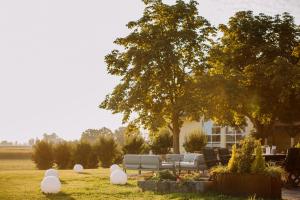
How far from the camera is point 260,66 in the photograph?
3167 cm

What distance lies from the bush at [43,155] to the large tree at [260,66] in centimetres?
1800

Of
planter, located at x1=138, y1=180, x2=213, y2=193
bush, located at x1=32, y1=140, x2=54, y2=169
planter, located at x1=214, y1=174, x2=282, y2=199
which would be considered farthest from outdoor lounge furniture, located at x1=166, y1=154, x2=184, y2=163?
bush, located at x1=32, y1=140, x2=54, y2=169

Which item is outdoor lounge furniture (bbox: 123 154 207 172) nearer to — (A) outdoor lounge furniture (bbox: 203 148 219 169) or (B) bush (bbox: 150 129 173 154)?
(A) outdoor lounge furniture (bbox: 203 148 219 169)

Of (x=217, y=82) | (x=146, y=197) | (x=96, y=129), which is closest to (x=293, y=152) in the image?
(x=146, y=197)

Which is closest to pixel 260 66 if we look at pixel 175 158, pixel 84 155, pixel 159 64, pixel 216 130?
pixel 159 64

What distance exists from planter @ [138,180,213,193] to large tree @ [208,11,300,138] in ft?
46.0

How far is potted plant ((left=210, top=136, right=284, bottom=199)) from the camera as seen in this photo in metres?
13.1

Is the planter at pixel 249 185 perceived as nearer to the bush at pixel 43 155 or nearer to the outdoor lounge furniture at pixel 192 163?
the outdoor lounge furniture at pixel 192 163

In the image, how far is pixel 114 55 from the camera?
29.6m

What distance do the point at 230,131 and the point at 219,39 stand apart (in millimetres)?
12433

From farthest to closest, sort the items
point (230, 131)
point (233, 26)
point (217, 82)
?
point (230, 131) → point (233, 26) → point (217, 82)

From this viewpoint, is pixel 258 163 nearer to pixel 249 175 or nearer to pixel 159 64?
pixel 249 175

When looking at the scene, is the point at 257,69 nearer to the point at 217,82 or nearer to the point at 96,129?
the point at 217,82

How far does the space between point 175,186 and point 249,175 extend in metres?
2.65
